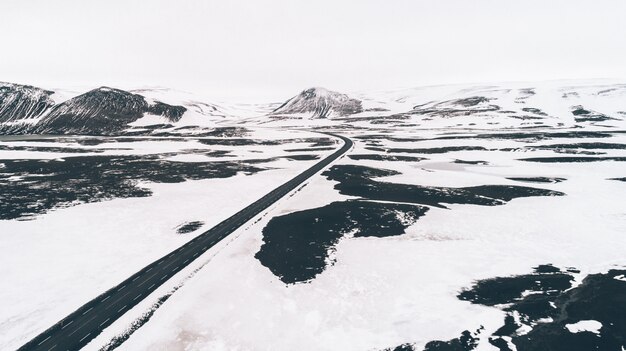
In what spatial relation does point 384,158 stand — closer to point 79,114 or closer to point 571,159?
point 571,159

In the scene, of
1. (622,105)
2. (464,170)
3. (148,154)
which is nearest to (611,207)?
(464,170)

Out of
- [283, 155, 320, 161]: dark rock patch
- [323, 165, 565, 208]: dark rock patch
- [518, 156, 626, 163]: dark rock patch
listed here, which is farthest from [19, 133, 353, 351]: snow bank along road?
[518, 156, 626, 163]: dark rock patch

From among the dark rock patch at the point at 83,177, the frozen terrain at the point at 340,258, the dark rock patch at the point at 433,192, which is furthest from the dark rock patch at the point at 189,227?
the dark rock patch at the point at 433,192

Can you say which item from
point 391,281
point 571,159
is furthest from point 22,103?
point 571,159

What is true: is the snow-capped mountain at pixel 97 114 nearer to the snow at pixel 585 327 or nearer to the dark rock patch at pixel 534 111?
the snow at pixel 585 327

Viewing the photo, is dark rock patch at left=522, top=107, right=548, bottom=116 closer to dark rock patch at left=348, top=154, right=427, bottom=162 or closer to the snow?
dark rock patch at left=348, top=154, right=427, bottom=162

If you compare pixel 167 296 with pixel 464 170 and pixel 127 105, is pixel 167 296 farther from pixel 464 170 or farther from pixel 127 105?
pixel 127 105
